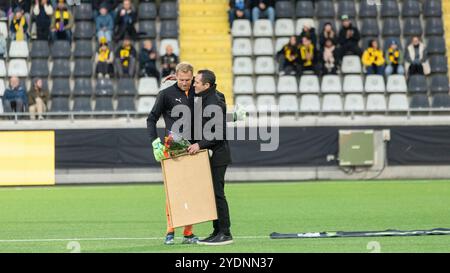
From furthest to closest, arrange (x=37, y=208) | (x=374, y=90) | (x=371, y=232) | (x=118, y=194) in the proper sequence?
1. (x=374, y=90)
2. (x=118, y=194)
3. (x=37, y=208)
4. (x=371, y=232)

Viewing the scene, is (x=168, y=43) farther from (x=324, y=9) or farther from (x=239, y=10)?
(x=324, y=9)

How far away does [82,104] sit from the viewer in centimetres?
2867

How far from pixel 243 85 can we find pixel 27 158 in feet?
23.6

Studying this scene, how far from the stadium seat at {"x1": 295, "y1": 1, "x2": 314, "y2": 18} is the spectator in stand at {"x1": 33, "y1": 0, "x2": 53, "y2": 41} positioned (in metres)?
7.61

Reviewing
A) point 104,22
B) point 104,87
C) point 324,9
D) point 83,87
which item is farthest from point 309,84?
point 83,87

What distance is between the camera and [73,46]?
3067 cm

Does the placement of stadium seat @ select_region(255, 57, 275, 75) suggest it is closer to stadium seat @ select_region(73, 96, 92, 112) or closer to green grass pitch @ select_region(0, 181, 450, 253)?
stadium seat @ select_region(73, 96, 92, 112)

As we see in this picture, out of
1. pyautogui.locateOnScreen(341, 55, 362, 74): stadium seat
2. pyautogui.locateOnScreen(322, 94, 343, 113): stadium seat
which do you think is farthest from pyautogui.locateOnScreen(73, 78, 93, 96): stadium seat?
pyautogui.locateOnScreen(341, 55, 362, 74): stadium seat

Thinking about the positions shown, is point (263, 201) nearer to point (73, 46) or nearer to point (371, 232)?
point (371, 232)

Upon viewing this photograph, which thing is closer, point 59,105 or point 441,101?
point 59,105

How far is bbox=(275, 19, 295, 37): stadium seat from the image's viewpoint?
103 ft
